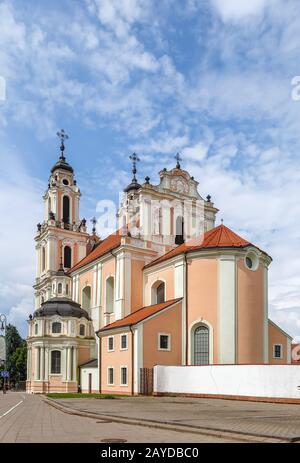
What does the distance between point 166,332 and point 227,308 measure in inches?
189

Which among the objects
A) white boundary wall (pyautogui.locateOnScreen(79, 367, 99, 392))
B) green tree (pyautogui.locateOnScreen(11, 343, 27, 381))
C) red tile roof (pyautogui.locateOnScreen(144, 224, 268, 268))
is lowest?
green tree (pyautogui.locateOnScreen(11, 343, 27, 381))

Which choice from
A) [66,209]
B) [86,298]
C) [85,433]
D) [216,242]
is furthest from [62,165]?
[85,433]

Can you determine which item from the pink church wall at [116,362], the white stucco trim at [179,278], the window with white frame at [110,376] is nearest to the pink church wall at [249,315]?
the white stucco trim at [179,278]

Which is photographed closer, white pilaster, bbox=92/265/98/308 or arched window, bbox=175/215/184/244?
arched window, bbox=175/215/184/244

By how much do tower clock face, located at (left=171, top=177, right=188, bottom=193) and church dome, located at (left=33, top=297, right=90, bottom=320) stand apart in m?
15.4

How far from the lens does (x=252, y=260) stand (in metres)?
40.3

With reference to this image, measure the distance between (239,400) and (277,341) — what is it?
15591 millimetres

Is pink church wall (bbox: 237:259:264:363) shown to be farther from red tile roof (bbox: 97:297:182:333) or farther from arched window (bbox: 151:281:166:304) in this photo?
arched window (bbox: 151:281:166:304)

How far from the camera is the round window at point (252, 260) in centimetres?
4003

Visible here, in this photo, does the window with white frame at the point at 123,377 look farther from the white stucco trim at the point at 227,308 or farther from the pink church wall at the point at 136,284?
the pink church wall at the point at 136,284

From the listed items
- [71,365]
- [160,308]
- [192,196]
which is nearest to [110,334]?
[160,308]

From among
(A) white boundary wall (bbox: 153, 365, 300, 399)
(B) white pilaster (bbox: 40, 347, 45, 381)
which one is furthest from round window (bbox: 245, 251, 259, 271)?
(B) white pilaster (bbox: 40, 347, 45, 381)

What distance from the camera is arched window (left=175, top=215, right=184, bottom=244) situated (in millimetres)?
50237

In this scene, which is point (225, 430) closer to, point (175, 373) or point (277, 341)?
point (175, 373)
